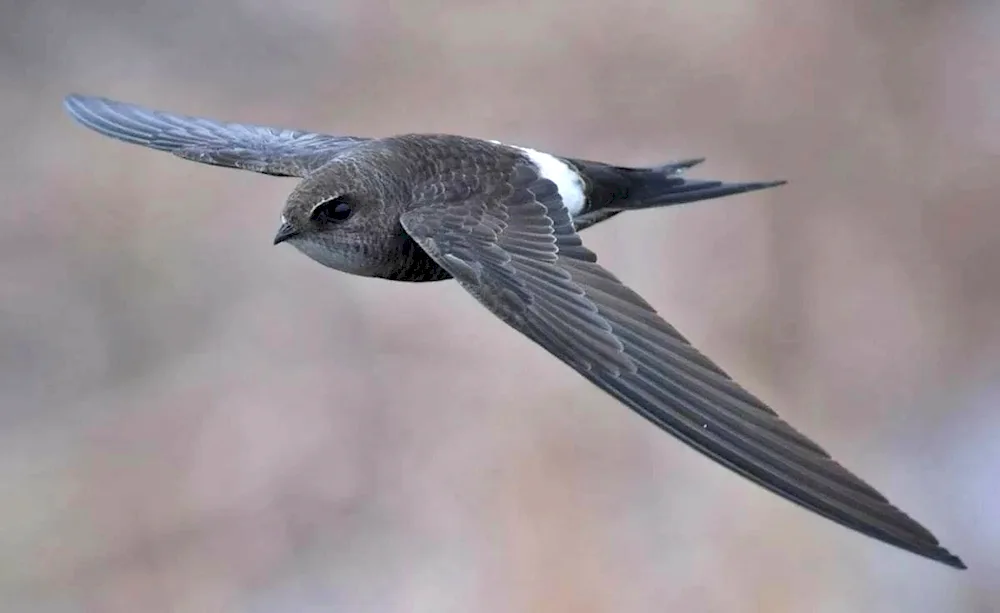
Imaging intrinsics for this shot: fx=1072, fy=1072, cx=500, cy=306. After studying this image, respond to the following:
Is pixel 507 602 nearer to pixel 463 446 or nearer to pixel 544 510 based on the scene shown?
pixel 544 510

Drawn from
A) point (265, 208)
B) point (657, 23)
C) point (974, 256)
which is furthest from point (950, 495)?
point (265, 208)

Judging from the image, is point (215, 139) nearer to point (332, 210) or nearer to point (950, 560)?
point (332, 210)

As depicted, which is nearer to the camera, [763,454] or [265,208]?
[763,454]

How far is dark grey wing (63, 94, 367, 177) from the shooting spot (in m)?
1.04

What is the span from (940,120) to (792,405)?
2.75ft

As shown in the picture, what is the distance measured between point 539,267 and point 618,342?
0.10m

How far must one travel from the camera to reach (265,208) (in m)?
2.33

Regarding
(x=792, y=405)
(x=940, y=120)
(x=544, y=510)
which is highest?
(x=940, y=120)

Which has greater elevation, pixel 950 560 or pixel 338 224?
pixel 338 224

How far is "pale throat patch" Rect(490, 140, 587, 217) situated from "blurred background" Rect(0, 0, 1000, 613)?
1051 millimetres

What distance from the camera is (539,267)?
87 cm

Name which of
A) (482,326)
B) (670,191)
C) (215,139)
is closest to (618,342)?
(670,191)

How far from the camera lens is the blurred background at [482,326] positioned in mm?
1967

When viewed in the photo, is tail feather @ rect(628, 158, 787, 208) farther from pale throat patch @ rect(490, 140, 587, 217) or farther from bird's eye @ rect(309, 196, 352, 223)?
bird's eye @ rect(309, 196, 352, 223)
